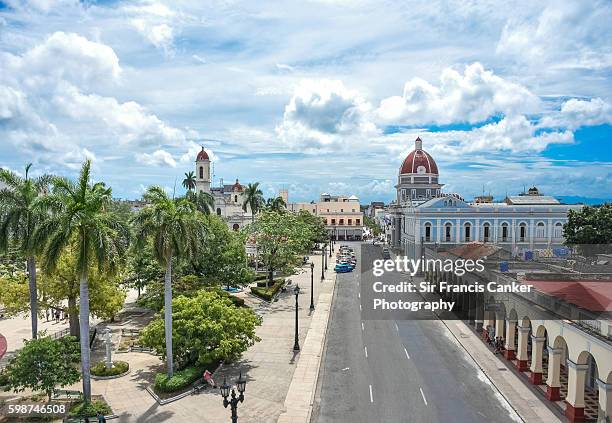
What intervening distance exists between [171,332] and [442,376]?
14.6 m

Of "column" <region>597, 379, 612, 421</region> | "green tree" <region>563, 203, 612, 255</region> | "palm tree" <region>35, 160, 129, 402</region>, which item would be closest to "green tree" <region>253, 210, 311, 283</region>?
"palm tree" <region>35, 160, 129, 402</region>

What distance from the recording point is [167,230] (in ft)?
76.3

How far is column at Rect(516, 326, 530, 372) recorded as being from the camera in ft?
84.7

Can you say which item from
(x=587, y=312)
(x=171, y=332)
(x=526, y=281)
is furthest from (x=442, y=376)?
(x=171, y=332)

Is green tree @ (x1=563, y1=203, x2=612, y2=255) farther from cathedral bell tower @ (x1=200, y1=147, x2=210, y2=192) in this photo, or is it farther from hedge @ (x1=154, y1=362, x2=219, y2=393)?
cathedral bell tower @ (x1=200, y1=147, x2=210, y2=192)

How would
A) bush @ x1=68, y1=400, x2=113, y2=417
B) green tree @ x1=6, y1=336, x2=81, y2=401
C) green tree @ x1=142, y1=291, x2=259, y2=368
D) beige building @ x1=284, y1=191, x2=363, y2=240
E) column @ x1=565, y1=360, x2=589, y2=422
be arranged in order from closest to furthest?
column @ x1=565, y1=360, x2=589, y2=422
green tree @ x1=6, y1=336, x2=81, y2=401
bush @ x1=68, y1=400, x2=113, y2=417
green tree @ x1=142, y1=291, x2=259, y2=368
beige building @ x1=284, y1=191, x2=363, y2=240

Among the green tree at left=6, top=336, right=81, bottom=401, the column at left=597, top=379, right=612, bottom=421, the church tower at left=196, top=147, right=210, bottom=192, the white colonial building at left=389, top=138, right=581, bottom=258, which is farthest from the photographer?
the church tower at left=196, top=147, right=210, bottom=192

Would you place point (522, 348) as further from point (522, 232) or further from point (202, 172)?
point (202, 172)

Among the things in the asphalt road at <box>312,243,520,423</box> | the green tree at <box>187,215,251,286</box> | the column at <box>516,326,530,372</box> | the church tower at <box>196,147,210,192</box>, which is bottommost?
the asphalt road at <box>312,243,520,423</box>

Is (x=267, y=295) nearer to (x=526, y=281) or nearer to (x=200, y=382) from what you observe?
(x=200, y=382)

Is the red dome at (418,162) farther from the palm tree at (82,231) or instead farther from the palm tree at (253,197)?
the palm tree at (82,231)

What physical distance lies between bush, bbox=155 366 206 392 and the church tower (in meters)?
79.8

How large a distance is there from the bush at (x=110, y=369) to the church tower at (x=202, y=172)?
3046 inches

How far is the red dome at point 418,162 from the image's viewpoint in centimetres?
8988
